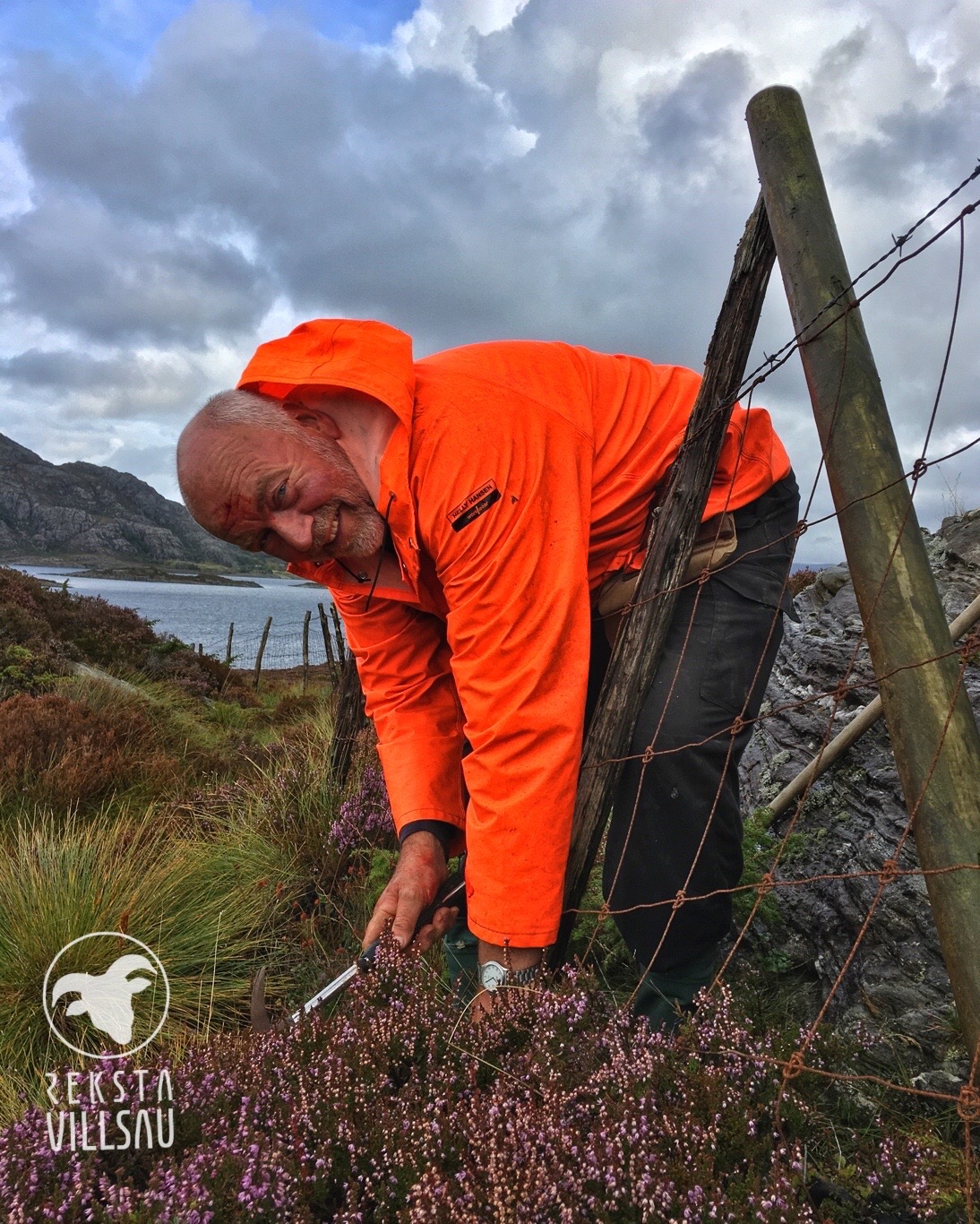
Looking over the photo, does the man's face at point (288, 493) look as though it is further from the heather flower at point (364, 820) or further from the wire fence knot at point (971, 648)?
the heather flower at point (364, 820)

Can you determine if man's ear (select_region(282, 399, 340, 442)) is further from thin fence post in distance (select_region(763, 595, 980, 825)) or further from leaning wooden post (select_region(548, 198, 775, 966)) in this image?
thin fence post in distance (select_region(763, 595, 980, 825))

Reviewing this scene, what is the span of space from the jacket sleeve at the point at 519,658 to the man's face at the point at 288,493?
0.55m

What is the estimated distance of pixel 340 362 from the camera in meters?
2.36

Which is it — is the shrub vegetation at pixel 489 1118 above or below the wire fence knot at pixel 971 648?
below

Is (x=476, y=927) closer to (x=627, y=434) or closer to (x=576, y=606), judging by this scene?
(x=576, y=606)

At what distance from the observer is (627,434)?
2449 millimetres

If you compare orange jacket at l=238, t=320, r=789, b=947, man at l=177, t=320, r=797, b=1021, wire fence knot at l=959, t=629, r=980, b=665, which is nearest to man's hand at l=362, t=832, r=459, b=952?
man at l=177, t=320, r=797, b=1021

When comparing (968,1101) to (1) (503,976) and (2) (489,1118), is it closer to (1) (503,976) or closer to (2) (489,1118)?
(2) (489,1118)

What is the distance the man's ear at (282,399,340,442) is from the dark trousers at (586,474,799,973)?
128cm

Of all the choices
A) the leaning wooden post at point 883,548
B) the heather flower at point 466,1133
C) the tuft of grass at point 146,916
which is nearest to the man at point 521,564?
the heather flower at point 466,1133

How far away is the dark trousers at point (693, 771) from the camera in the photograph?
2.21 m

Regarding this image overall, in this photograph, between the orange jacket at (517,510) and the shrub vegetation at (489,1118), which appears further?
the orange jacket at (517,510)

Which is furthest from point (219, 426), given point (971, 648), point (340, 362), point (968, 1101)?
point (968, 1101)

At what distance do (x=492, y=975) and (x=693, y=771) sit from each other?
79cm
